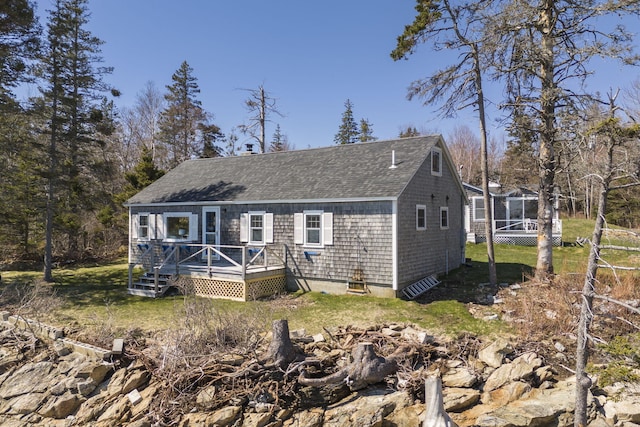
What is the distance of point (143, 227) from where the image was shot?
18688 mm

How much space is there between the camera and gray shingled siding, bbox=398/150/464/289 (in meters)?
13.2

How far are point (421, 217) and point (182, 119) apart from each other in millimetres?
27557

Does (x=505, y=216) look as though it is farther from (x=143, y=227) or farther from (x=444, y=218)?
(x=143, y=227)

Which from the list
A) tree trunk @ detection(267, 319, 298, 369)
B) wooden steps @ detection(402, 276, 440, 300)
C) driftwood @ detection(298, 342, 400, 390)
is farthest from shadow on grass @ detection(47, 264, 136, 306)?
wooden steps @ detection(402, 276, 440, 300)

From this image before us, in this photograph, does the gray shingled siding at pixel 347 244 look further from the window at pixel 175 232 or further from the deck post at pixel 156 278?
the deck post at pixel 156 278

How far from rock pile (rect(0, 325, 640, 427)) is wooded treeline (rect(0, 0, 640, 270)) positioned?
149 inches

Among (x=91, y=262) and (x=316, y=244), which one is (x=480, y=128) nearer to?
(x=316, y=244)

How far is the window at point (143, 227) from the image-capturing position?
18578 millimetres

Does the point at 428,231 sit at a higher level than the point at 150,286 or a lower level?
higher

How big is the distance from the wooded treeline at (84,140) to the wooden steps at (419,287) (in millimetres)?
5366

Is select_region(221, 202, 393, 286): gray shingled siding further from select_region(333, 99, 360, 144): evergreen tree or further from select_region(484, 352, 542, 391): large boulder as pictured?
select_region(333, 99, 360, 144): evergreen tree

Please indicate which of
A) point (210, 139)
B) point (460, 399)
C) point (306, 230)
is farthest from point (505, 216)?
point (210, 139)

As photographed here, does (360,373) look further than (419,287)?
No

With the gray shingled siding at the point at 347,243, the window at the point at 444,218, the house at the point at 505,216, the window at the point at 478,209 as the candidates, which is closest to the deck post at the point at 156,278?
the gray shingled siding at the point at 347,243
